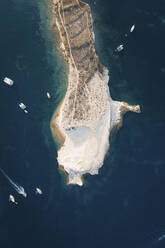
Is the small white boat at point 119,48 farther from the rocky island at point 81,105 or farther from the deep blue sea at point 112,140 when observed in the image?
the rocky island at point 81,105

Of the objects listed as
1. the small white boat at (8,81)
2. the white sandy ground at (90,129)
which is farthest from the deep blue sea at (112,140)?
the white sandy ground at (90,129)

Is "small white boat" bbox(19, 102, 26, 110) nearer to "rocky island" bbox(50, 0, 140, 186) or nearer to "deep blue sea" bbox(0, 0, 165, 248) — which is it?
"deep blue sea" bbox(0, 0, 165, 248)

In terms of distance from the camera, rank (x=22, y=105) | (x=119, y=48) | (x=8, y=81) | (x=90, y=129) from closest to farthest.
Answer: (x=8, y=81), (x=22, y=105), (x=90, y=129), (x=119, y=48)

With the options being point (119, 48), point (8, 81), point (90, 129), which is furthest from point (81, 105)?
point (8, 81)

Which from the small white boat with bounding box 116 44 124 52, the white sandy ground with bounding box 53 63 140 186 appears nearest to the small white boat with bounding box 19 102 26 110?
the white sandy ground with bounding box 53 63 140 186

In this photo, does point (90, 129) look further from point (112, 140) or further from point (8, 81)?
point (8, 81)

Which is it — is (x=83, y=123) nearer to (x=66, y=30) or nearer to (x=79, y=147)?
(x=79, y=147)
